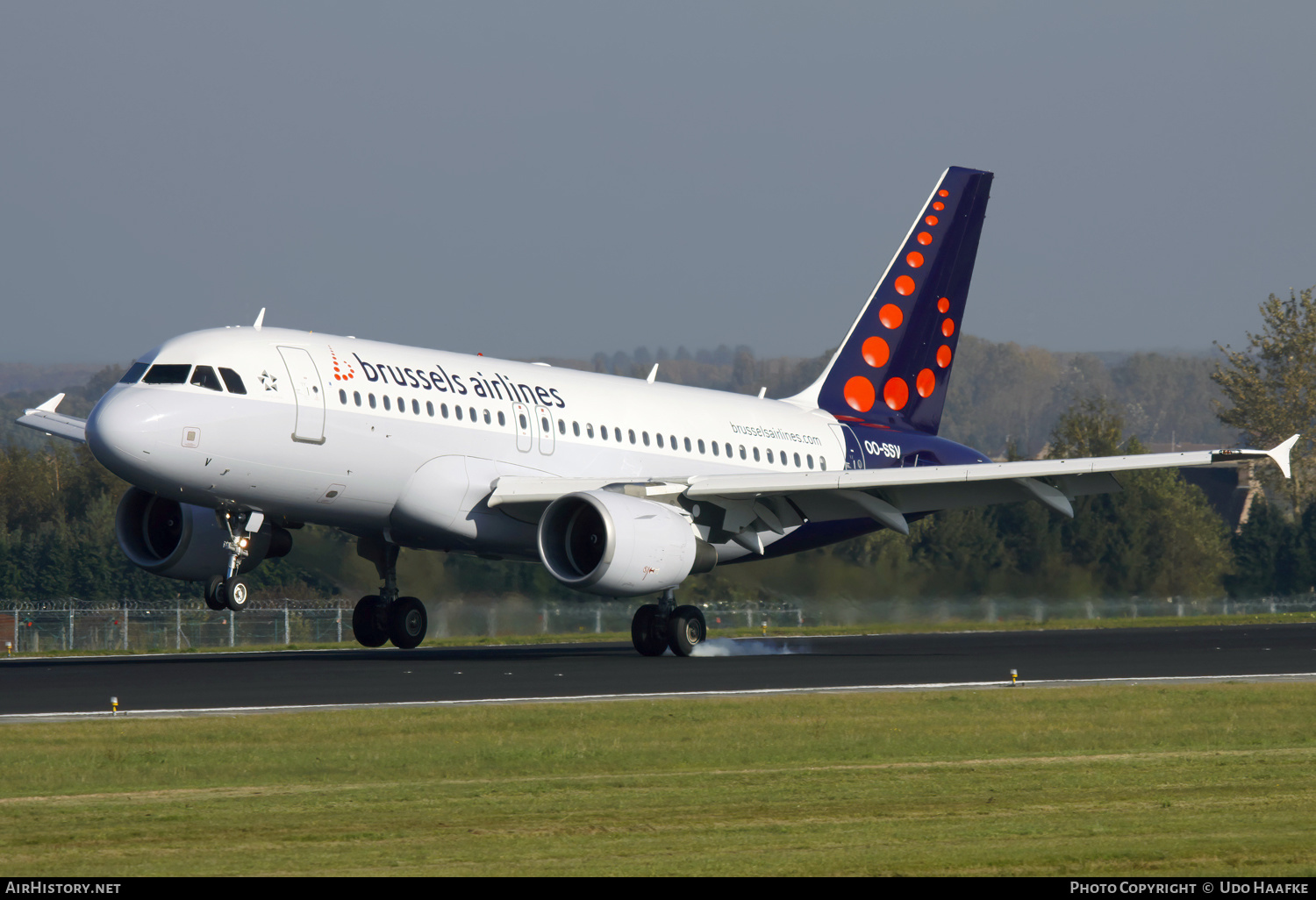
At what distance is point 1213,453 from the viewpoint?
27.8 m

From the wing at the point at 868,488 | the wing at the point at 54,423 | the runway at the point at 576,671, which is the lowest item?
the runway at the point at 576,671

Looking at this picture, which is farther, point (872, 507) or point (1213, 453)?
point (872, 507)

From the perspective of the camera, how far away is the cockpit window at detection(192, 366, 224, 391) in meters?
25.9

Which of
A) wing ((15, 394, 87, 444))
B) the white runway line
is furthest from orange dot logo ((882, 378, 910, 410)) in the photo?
wing ((15, 394, 87, 444))

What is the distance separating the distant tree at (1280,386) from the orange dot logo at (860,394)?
6638cm

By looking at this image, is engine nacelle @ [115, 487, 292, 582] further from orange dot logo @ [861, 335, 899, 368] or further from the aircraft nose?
orange dot logo @ [861, 335, 899, 368]

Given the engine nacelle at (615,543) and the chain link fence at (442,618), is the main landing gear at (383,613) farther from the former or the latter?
the engine nacelle at (615,543)

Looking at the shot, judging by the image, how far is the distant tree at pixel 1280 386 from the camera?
98.6 meters

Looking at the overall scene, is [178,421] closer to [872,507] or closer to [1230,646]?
[872,507]

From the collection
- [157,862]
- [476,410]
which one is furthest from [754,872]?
[476,410]

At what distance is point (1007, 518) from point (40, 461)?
45.4 meters

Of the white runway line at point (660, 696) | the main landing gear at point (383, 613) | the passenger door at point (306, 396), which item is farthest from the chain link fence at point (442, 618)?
the white runway line at point (660, 696)

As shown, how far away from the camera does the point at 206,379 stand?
85.2 feet

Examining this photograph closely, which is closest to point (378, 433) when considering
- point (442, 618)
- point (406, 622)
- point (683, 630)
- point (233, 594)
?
point (233, 594)
